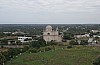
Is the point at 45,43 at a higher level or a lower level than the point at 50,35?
lower

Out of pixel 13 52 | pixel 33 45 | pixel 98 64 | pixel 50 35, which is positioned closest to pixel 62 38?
pixel 50 35

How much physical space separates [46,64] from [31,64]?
148cm

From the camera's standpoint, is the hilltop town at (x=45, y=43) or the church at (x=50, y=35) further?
the church at (x=50, y=35)

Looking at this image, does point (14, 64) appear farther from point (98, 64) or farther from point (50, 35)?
point (50, 35)

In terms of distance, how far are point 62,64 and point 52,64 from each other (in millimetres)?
931

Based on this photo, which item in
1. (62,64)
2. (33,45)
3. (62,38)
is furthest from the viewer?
(62,38)

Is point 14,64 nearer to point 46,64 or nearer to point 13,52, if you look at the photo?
point 46,64

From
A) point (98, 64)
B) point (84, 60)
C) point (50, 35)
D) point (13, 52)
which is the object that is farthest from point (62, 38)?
point (98, 64)

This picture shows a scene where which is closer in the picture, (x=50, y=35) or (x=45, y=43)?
(x=45, y=43)

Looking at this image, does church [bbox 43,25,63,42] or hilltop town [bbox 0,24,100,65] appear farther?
church [bbox 43,25,63,42]

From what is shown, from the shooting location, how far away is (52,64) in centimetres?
2325

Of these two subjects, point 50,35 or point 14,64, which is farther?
point 50,35

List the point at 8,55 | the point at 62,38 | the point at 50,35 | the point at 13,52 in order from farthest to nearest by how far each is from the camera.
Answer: the point at 62,38 < the point at 50,35 < the point at 13,52 < the point at 8,55

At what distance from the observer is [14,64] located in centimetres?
2394
